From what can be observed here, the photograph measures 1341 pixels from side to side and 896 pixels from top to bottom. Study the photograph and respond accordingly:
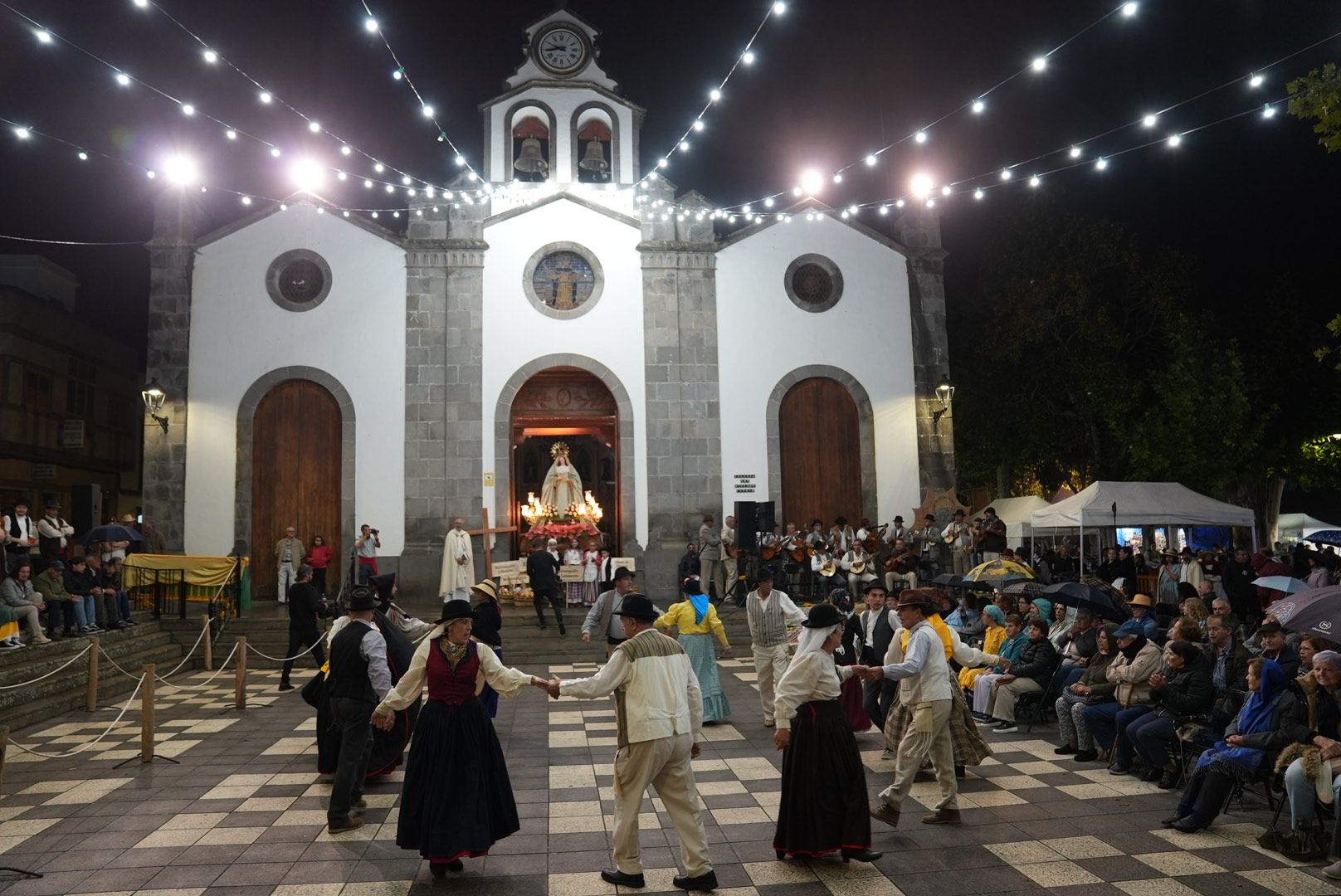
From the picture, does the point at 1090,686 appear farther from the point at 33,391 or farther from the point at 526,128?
the point at 33,391

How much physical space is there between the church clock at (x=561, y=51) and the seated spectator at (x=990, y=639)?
1410 centimetres

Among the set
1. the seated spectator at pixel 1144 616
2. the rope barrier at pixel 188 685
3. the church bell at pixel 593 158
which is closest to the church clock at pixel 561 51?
the church bell at pixel 593 158

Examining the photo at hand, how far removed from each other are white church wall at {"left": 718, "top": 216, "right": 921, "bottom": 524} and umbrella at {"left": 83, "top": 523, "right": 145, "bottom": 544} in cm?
1036

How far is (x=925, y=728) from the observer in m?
6.48

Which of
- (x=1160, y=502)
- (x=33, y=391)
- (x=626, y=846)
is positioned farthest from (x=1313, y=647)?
(x=33, y=391)

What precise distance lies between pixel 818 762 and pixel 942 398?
15.0m

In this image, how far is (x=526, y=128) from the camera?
64.5ft

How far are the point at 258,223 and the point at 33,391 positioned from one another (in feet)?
38.6

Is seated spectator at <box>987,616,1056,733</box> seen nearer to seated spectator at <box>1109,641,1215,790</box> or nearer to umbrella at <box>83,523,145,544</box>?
seated spectator at <box>1109,641,1215,790</box>

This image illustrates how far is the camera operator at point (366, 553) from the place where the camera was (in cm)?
1750

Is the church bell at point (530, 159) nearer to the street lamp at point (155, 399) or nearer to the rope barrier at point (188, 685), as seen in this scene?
the street lamp at point (155, 399)

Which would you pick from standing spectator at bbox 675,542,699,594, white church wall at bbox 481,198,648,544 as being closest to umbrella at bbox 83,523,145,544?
white church wall at bbox 481,198,648,544

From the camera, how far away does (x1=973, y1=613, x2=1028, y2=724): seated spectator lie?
32.0ft

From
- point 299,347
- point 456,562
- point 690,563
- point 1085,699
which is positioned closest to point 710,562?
point 690,563
